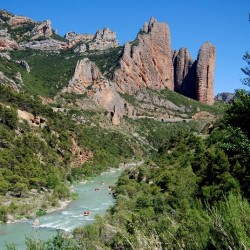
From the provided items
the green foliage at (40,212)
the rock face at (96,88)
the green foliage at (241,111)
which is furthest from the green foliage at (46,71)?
the green foliage at (241,111)

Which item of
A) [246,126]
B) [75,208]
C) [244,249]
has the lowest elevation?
[75,208]

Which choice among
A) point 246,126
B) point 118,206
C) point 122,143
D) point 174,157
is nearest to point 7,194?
point 118,206

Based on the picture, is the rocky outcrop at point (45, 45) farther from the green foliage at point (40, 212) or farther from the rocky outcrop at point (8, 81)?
the green foliage at point (40, 212)

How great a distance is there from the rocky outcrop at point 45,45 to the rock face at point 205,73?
7098 centimetres

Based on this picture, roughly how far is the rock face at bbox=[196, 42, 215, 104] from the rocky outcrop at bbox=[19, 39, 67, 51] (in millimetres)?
70982

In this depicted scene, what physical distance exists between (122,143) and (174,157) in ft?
173

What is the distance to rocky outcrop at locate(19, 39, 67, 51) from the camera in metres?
187

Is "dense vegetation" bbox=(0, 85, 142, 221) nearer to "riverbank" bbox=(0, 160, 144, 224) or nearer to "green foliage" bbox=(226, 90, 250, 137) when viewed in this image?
"riverbank" bbox=(0, 160, 144, 224)

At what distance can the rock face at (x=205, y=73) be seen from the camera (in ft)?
619

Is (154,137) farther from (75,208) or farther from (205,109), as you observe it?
(75,208)

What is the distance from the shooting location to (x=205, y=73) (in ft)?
634

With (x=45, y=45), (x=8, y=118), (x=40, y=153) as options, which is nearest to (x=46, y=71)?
(x=45, y=45)

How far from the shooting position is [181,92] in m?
198

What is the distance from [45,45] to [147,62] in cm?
5228
